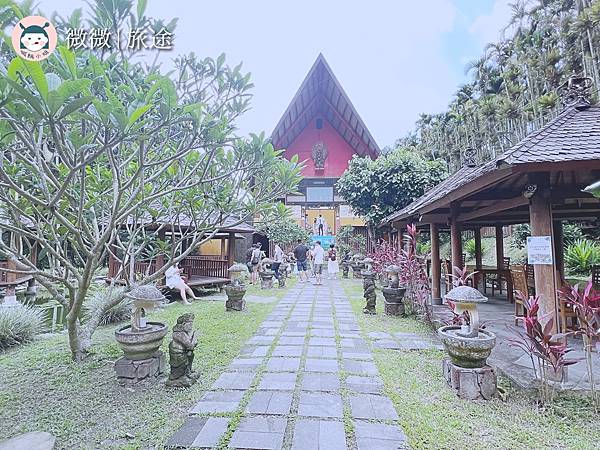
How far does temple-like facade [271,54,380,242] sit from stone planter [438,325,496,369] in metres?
15.5

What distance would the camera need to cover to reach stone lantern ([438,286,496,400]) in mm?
2818

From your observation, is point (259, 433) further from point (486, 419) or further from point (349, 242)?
point (349, 242)

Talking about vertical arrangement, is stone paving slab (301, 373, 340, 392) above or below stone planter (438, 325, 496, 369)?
below

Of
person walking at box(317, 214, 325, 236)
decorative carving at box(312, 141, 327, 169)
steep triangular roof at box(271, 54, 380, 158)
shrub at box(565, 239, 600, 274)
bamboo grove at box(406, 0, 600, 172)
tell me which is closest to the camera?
shrub at box(565, 239, 600, 274)

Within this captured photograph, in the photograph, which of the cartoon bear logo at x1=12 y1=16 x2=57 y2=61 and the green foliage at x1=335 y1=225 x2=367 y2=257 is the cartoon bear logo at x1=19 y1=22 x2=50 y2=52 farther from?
the green foliage at x1=335 y1=225 x2=367 y2=257

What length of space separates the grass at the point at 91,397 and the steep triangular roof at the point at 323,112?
1626cm

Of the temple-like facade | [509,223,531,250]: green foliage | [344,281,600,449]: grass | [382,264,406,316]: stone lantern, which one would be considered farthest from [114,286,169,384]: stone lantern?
the temple-like facade

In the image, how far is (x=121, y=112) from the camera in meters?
1.92

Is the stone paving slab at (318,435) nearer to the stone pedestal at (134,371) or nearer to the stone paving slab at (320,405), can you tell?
the stone paving slab at (320,405)

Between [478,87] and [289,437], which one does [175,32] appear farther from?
[478,87]

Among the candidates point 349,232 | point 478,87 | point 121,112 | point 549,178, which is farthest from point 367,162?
point 478,87

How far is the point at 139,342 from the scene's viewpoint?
10.4 feet

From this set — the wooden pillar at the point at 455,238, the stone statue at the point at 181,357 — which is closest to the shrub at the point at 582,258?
the wooden pillar at the point at 455,238

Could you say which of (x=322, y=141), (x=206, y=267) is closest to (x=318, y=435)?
(x=206, y=267)
